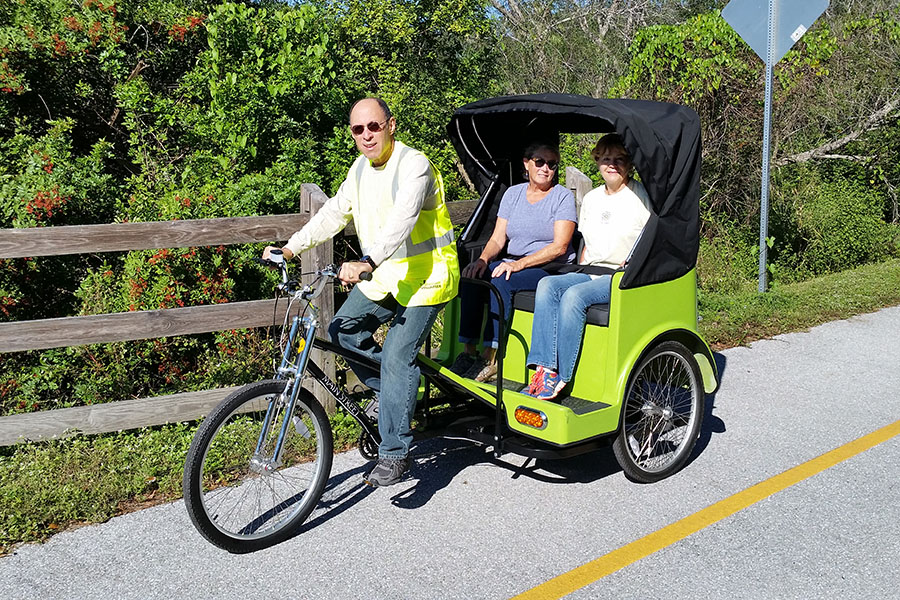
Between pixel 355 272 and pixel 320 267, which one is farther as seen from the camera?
pixel 320 267

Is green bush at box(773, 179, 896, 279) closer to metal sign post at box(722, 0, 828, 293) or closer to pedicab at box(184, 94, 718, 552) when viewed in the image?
metal sign post at box(722, 0, 828, 293)

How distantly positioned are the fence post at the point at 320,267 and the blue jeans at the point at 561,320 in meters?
1.46

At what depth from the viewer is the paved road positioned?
12.4 ft

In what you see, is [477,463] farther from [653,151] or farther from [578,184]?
[578,184]

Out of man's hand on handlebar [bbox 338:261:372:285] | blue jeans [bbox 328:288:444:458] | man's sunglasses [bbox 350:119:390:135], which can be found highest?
man's sunglasses [bbox 350:119:390:135]

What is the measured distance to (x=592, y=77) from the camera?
18531 mm

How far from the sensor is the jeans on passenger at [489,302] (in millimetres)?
5180

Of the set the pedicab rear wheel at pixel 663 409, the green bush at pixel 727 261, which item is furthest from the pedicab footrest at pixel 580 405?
the green bush at pixel 727 261

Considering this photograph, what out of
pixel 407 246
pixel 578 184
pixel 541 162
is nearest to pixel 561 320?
pixel 407 246

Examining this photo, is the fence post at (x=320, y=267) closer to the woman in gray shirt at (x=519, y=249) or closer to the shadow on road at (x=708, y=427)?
the woman in gray shirt at (x=519, y=249)

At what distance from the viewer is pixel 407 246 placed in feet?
14.5

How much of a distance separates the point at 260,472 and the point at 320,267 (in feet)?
5.90

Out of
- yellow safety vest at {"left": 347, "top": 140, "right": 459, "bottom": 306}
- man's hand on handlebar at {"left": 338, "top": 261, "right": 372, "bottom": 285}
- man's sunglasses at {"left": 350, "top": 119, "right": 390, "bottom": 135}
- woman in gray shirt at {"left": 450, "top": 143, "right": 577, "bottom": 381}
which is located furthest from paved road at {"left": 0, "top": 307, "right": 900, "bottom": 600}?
man's sunglasses at {"left": 350, "top": 119, "right": 390, "bottom": 135}

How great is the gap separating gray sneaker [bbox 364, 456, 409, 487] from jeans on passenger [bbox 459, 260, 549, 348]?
111 cm
